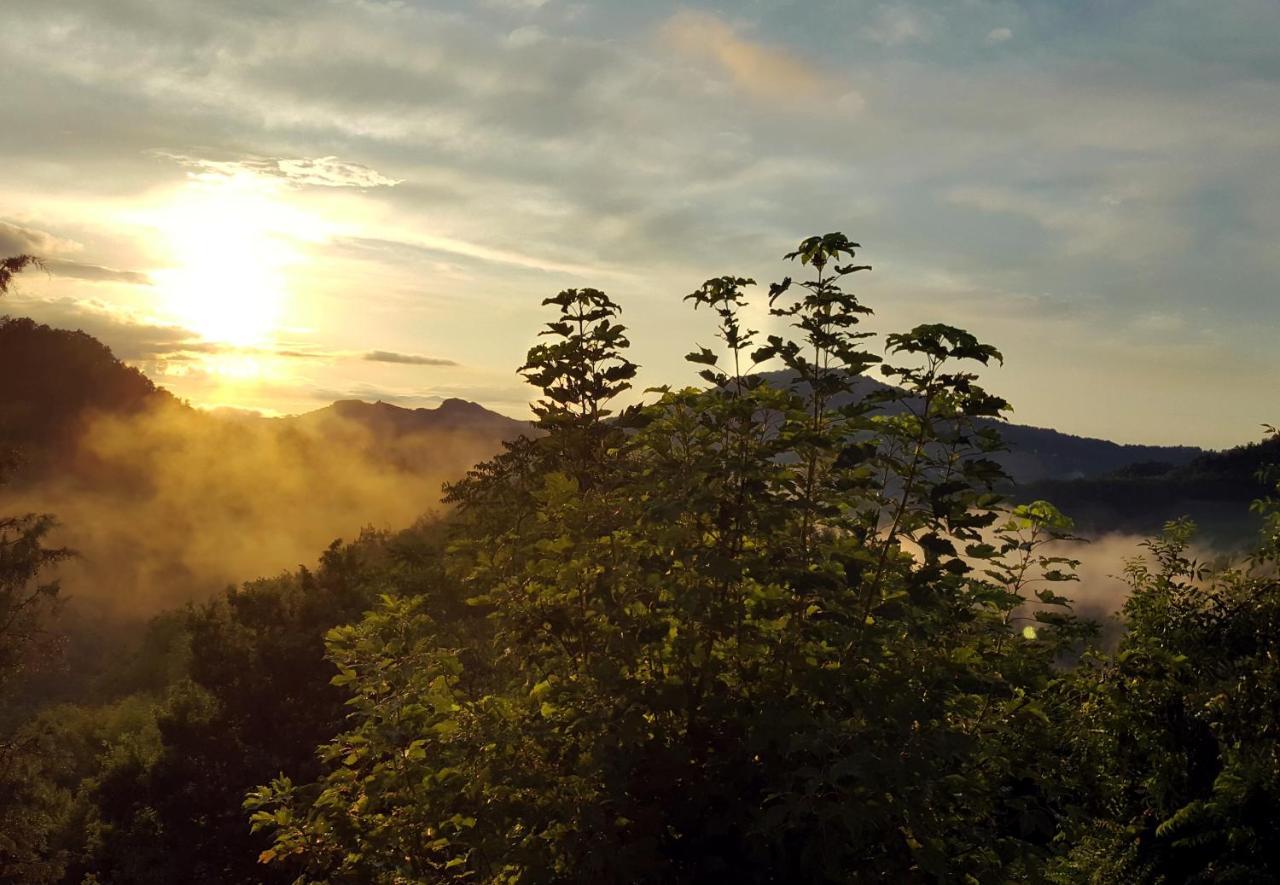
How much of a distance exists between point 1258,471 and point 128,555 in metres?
73.1

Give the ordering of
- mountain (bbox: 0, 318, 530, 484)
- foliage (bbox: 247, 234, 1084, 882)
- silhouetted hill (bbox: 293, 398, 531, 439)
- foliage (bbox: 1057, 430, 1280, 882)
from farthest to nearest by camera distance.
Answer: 1. silhouetted hill (bbox: 293, 398, 531, 439)
2. mountain (bbox: 0, 318, 530, 484)
3. foliage (bbox: 1057, 430, 1280, 882)
4. foliage (bbox: 247, 234, 1084, 882)

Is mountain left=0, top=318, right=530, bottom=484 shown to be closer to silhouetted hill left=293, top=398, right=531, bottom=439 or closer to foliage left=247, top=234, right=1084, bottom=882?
silhouetted hill left=293, top=398, right=531, bottom=439

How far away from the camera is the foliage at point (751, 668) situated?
489cm

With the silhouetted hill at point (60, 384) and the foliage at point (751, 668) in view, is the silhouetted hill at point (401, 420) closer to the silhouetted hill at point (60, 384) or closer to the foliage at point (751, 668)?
the silhouetted hill at point (60, 384)

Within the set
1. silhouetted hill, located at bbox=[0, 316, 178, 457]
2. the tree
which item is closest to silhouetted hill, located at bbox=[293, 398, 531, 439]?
silhouetted hill, located at bbox=[0, 316, 178, 457]

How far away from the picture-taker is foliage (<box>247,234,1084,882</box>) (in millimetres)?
4891

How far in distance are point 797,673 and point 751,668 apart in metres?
0.63

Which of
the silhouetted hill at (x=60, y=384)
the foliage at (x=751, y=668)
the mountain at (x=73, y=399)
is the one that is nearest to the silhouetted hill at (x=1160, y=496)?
the mountain at (x=73, y=399)

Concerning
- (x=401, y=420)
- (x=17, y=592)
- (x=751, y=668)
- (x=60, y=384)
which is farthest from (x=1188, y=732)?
(x=401, y=420)

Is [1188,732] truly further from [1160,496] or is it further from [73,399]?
[1160,496]

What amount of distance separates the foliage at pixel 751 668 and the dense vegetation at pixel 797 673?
0.08 ft

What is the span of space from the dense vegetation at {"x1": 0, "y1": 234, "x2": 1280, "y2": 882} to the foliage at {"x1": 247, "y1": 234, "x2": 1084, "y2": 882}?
2cm

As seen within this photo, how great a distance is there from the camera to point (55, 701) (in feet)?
145

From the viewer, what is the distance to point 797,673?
520 centimetres
